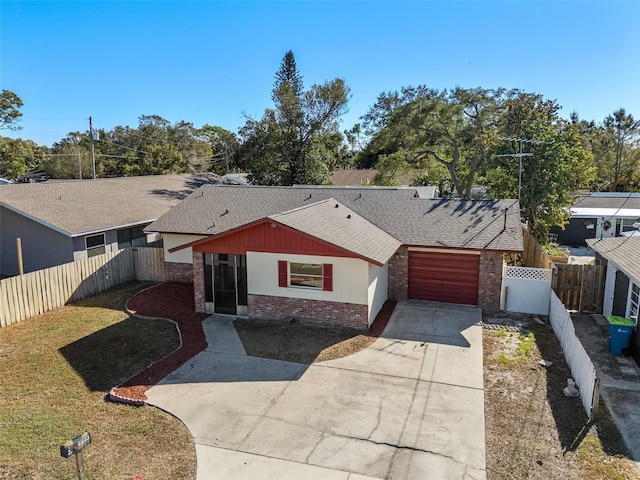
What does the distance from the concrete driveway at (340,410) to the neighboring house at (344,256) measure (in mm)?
2018

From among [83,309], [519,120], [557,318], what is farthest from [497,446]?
[519,120]

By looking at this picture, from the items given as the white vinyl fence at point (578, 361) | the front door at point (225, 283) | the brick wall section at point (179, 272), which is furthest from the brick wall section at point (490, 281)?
the brick wall section at point (179, 272)

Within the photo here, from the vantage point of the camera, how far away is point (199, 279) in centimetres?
1500

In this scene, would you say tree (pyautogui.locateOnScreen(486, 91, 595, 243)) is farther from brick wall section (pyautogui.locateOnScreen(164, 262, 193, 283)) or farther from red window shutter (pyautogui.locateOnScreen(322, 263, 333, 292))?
brick wall section (pyautogui.locateOnScreen(164, 262, 193, 283))

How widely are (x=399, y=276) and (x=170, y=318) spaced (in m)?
8.38

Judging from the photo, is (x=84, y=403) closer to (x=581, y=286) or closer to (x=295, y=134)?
(x=581, y=286)

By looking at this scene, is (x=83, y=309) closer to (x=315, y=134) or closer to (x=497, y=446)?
(x=497, y=446)

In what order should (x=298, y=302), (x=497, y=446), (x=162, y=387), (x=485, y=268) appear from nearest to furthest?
1. (x=497, y=446)
2. (x=162, y=387)
3. (x=298, y=302)
4. (x=485, y=268)

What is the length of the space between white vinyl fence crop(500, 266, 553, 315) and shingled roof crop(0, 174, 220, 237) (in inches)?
667

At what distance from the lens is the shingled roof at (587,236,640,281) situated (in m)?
11.6

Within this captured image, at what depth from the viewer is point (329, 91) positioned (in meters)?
35.2

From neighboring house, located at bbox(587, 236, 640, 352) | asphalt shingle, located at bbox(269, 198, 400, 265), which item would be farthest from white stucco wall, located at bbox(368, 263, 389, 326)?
neighboring house, located at bbox(587, 236, 640, 352)

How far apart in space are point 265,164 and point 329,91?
25.9 feet

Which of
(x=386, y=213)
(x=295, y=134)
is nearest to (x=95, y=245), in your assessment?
(x=386, y=213)
